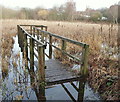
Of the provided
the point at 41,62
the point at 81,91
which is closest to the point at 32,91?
the point at 41,62

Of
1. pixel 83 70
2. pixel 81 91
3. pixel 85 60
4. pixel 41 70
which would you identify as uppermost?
pixel 85 60

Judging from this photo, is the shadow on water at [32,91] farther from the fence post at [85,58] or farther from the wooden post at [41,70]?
the fence post at [85,58]

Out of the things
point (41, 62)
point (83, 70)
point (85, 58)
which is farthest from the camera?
point (83, 70)

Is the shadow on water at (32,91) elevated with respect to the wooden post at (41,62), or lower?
lower

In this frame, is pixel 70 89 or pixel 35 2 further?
pixel 35 2

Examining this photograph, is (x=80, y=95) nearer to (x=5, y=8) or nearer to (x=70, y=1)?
(x=5, y=8)

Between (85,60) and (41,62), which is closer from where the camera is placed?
(41,62)

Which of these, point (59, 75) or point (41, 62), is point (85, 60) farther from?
point (41, 62)

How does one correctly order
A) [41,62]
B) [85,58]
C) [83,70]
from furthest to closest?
1. [83,70]
2. [85,58]
3. [41,62]

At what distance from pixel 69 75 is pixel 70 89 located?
0.34m

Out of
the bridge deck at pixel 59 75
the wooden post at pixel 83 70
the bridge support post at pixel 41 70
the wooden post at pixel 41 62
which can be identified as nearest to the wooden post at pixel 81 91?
the wooden post at pixel 83 70

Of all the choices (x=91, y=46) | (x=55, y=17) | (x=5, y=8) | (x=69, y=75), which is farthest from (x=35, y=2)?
(x=69, y=75)

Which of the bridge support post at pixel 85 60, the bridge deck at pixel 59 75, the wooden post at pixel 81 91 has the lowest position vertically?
the wooden post at pixel 81 91

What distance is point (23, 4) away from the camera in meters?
15.8
